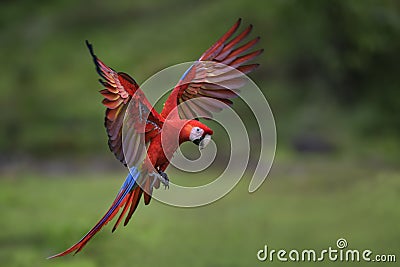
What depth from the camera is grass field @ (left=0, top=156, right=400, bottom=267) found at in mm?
6734

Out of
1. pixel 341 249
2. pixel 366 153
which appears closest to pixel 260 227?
pixel 341 249

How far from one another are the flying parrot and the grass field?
103 inches

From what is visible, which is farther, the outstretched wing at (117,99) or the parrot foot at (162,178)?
the parrot foot at (162,178)

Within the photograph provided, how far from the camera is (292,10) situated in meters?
11.8

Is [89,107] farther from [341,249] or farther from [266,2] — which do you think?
[341,249]

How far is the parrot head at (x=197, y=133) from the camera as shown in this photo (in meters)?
3.28

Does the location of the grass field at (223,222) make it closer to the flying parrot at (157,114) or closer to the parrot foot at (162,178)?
the flying parrot at (157,114)

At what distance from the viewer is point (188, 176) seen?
35.2 feet

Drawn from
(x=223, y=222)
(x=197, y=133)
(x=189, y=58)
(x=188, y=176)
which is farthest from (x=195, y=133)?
(x=189, y=58)

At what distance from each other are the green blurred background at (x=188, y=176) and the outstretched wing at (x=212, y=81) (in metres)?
2.70

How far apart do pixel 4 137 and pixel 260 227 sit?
7481mm

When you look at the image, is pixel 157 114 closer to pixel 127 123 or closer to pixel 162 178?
pixel 127 123

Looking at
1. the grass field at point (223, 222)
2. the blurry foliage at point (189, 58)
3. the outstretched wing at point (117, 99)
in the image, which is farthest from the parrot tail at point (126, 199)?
the blurry foliage at point (189, 58)

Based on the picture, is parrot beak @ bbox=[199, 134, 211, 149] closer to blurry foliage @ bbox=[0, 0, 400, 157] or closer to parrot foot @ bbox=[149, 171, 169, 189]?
parrot foot @ bbox=[149, 171, 169, 189]
